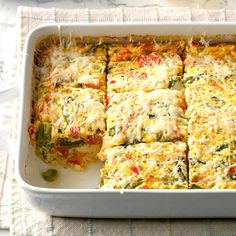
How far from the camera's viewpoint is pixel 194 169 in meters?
2.49

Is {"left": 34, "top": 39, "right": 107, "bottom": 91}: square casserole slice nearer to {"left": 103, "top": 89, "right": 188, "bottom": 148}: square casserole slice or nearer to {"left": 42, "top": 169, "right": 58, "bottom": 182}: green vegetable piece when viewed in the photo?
{"left": 103, "top": 89, "right": 188, "bottom": 148}: square casserole slice

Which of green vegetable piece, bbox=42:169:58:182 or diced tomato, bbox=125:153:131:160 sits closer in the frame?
diced tomato, bbox=125:153:131:160

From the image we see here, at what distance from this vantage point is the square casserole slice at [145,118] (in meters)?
2.60

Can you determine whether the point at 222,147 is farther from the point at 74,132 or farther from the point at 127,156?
the point at 74,132

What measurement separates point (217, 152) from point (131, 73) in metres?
0.54

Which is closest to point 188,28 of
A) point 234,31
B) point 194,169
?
point 234,31

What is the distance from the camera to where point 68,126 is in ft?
8.69

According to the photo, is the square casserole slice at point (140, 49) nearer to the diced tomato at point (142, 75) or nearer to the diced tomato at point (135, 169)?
the diced tomato at point (142, 75)

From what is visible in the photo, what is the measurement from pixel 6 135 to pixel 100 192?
1.61ft

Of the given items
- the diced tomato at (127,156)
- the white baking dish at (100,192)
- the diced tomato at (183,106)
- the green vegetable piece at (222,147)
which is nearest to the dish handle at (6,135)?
the white baking dish at (100,192)

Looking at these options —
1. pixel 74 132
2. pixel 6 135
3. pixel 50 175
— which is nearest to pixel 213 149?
pixel 74 132

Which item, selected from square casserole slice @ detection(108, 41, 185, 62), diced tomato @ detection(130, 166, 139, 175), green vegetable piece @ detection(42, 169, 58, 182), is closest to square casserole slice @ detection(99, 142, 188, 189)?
diced tomato @ detection(130, 166, 139, 175)

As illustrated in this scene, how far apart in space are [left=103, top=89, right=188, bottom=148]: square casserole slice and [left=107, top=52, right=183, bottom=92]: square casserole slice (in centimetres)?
5

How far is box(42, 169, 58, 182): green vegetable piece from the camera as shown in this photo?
2.65 meters
